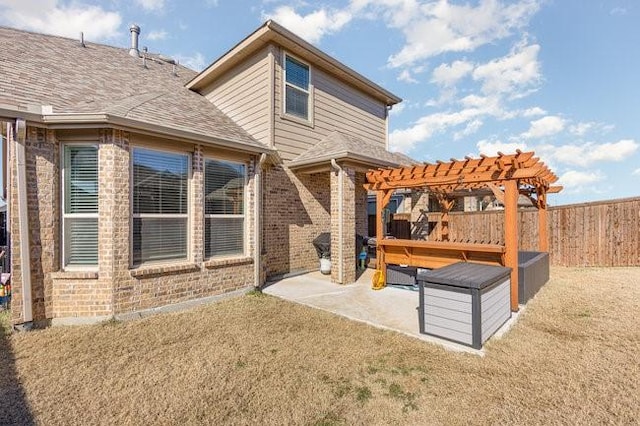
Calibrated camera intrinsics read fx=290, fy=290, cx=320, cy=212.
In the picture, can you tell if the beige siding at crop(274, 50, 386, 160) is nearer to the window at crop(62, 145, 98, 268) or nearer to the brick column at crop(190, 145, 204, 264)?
the brick column at crop(190, 145, 204, 264)

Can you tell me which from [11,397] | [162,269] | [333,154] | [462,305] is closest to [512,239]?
[462,305]

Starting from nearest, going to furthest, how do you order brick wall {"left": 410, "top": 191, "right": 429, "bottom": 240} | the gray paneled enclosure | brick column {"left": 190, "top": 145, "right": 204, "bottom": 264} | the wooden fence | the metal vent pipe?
the gray paneled enclosure, brick column {"left": 190, "top": 145, "right": 204, "bottom": 264}, the wooden fence, the metal vent pipe, brick wall {"left": 410, "top": 191, "right": 429, "bottom": 240}

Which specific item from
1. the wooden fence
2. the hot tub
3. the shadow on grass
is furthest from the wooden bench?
the wooden fence

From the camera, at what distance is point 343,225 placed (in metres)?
7.62

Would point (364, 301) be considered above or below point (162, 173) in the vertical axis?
below

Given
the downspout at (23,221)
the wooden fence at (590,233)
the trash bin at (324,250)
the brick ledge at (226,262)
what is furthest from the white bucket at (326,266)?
the wooden fence at (590,233)

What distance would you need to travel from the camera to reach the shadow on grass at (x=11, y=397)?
271 cm

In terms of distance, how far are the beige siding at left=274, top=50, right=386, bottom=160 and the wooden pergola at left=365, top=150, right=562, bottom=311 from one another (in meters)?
2.69

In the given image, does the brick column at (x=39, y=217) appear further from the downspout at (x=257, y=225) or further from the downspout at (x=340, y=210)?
the downspout at (x=340, y=210)

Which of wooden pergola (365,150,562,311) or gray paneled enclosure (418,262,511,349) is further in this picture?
wooden pergola (365,150,562,311)

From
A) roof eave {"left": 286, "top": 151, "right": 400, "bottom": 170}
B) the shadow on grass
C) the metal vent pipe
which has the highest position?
the metal vent pipe

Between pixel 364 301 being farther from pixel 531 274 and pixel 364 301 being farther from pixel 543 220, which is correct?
pixel 543 220

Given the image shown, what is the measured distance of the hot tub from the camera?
5.86 meters

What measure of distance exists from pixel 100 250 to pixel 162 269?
105cm
